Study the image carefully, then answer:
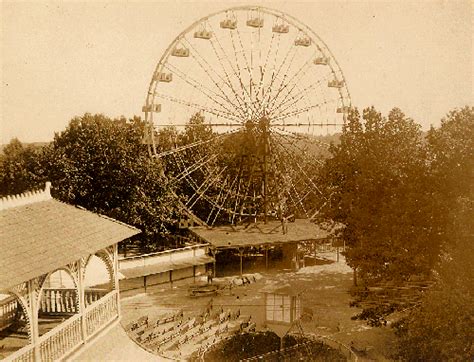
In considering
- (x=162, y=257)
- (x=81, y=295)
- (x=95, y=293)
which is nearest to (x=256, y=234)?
(x=162, y=257)

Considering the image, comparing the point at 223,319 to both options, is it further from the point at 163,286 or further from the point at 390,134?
the point at 390,134

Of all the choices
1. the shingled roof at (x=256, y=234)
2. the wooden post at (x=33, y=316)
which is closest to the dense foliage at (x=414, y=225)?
the shingled roof at (x=256, y=234)

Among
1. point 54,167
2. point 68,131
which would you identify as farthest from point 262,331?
point 68,131

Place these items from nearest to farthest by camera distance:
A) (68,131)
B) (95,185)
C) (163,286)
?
(163,286), (95,185), (68,131)

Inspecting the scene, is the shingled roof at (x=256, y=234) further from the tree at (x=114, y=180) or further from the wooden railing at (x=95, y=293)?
the wooden railing at (x=95, y=293)

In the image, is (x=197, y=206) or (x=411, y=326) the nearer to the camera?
(x=411, y=326)

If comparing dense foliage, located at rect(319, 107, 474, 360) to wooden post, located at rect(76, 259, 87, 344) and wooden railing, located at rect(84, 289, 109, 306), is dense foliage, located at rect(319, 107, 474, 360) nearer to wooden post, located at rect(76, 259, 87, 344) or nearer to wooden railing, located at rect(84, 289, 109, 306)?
wooden railing, located at rect(84, 289, 109, 306)
